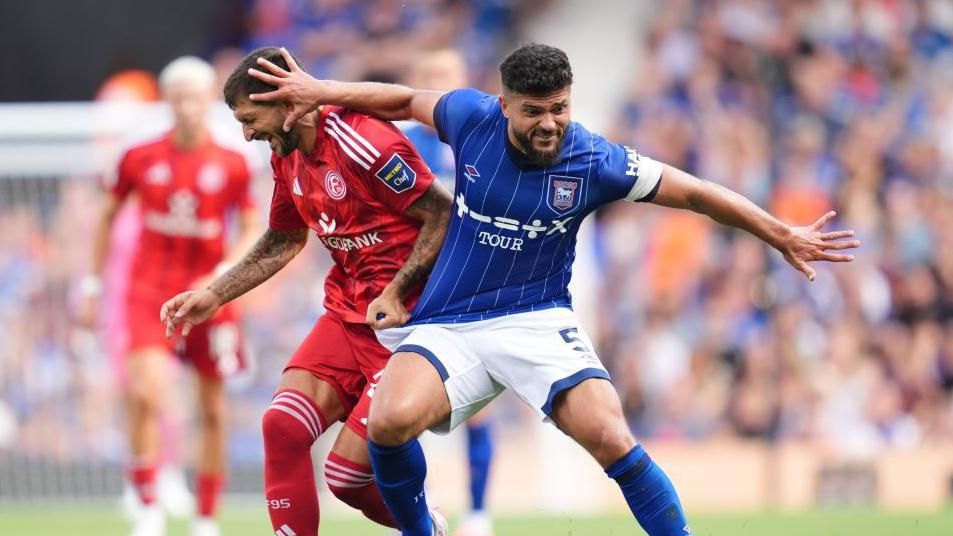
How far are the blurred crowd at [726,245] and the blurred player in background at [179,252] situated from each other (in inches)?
101

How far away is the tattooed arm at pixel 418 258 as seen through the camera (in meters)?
6.23

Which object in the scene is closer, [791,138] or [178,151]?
[178,151]

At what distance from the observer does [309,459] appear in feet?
20.9

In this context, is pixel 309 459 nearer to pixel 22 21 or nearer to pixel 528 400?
pixel 528 400

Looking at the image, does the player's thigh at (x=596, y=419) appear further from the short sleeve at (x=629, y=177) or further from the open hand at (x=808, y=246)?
the open hand at (x=808, y=246)

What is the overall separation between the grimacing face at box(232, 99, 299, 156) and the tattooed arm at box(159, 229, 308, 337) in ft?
2.05

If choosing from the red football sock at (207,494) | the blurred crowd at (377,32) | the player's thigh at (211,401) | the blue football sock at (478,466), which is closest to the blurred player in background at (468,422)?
the blue football sock at (478,466)

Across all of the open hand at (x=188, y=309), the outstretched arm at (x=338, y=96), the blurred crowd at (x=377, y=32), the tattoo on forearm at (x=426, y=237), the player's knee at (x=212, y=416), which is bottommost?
the player's knee at (x=212, y=416)

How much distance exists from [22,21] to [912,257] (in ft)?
30.1

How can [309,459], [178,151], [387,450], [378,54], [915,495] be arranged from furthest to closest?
[378,54]
[915,495]
[178,151]
[309,459]
[387,450]

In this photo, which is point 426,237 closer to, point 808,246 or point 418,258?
point 418,258

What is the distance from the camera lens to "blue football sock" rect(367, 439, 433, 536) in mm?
5941

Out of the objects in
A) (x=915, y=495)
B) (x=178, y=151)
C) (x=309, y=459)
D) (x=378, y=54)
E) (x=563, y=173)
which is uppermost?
(x=378, y=54)

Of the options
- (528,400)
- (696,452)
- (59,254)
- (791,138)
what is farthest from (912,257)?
(528,400)
